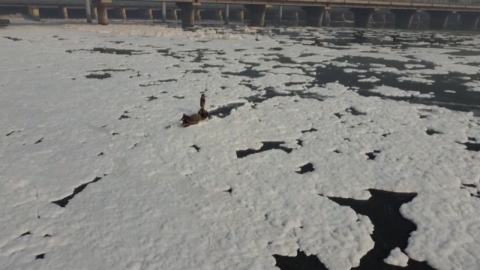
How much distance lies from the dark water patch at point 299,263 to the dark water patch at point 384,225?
1.92 ft

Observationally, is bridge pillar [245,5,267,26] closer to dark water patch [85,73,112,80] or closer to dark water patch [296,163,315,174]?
dark water patch [85,73,112,80]

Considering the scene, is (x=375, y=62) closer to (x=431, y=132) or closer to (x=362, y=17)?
(x=431, y=132)

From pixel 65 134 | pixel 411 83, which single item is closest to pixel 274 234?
pixel 65 134

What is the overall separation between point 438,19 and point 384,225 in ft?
292

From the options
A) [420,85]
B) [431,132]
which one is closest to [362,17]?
[420,85]

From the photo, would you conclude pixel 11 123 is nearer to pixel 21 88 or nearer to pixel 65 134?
pixel 65 134

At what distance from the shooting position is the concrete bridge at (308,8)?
188ft

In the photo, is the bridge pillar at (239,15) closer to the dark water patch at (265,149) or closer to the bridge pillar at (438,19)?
the bridge pillar at (438,19)

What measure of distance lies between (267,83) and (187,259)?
1253 cm

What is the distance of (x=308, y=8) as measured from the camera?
227 ft

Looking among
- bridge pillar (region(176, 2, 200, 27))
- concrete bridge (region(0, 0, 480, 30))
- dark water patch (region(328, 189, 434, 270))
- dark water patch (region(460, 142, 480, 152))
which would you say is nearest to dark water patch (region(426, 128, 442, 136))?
dark water patch (region(460, 142, 480, 152))

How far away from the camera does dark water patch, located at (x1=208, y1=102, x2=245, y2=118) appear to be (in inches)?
464

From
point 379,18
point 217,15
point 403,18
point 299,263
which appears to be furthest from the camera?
point 379,18

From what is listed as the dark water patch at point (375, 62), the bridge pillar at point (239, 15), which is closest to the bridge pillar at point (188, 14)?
the bridge pillar at point (239, 15)
